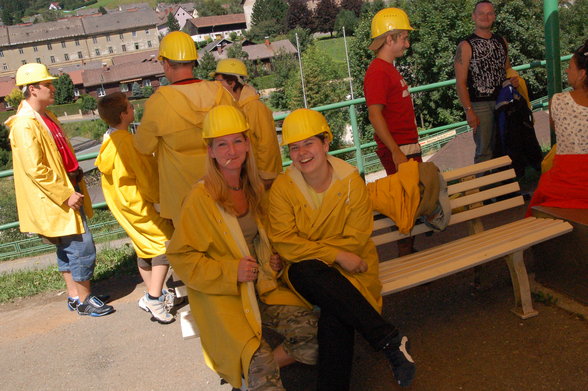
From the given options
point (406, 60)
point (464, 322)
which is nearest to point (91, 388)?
point (464, 322)

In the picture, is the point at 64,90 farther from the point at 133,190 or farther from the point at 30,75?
the point at 133,190

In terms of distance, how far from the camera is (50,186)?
13.9ft

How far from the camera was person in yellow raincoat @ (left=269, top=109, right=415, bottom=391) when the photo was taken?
2.94 metres

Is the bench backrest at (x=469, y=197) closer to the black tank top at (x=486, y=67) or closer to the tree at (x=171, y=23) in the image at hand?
the black tank top at (x=486, y=67)

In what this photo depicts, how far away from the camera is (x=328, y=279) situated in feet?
9.78

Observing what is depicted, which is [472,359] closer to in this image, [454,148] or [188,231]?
[188,231]

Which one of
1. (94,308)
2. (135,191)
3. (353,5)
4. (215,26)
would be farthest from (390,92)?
(215,26)

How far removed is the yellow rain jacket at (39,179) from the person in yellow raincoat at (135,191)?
0.31 meters

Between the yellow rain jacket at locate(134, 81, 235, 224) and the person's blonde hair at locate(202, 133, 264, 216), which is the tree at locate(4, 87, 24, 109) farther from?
the person's blonde hair at locate(202, 133, 264, 216)

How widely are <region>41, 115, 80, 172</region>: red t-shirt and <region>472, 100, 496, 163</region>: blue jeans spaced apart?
10.9 feet

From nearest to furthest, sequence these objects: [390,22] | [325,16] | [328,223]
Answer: [328,223], [390,22], [325,16]

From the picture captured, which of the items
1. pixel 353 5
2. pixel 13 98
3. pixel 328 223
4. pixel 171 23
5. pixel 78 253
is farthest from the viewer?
pixel 171 23

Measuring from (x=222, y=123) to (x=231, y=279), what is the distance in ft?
2.67

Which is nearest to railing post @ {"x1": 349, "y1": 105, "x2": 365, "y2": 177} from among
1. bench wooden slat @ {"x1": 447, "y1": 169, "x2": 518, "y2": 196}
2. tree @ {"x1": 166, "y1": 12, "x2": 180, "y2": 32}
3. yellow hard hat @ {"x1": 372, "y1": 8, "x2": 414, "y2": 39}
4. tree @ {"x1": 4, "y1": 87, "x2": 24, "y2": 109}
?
yellow hard hat @ {"x1": 372, "y1": 8, "x2": 414, "y2": 39}
